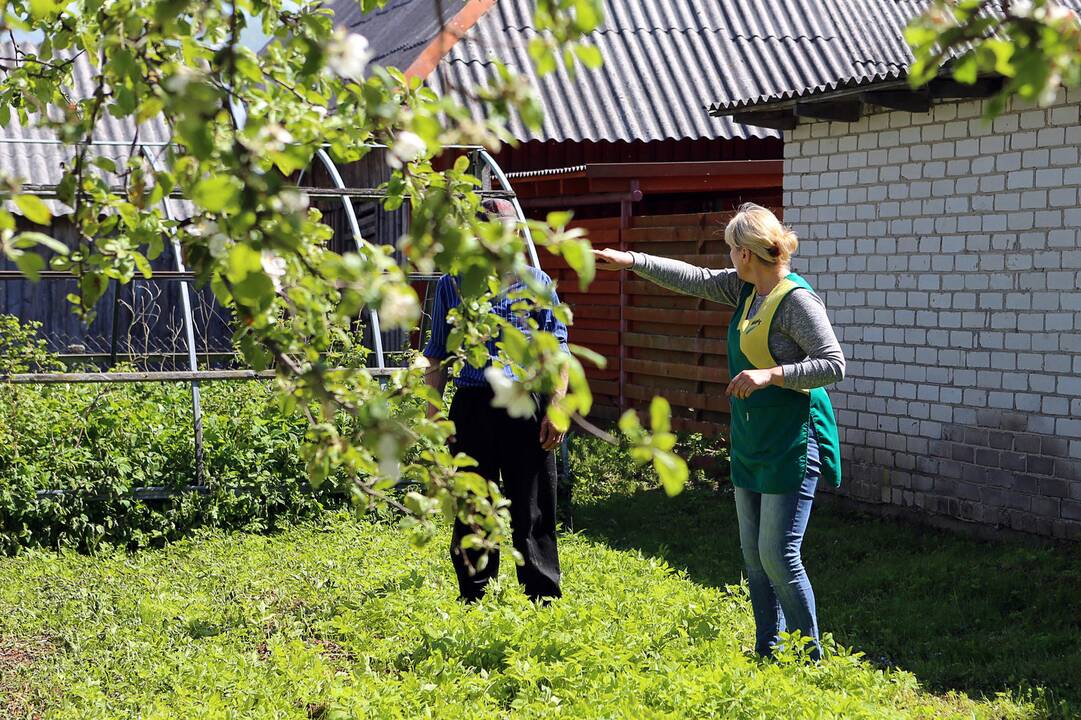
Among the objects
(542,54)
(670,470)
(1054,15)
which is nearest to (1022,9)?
(1054,15)

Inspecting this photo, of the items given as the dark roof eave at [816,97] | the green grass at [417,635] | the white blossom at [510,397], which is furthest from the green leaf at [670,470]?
the dark roof eave at [816,97]

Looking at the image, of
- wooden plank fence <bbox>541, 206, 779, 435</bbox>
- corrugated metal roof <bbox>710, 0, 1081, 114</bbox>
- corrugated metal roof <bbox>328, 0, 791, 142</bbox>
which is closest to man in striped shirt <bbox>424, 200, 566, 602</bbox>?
wooden plank fence <bbox>541, 206, 779, 435</bbox>

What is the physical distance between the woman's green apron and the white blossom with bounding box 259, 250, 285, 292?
2.60 meters

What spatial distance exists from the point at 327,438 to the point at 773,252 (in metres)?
2.37

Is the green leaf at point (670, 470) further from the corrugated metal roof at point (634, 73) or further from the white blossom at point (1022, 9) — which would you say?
the corrugated metal roof at point (634, 73)

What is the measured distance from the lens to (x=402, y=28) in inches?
579

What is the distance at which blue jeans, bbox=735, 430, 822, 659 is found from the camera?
4184mm

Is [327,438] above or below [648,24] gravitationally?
below

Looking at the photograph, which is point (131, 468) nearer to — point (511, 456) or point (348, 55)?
point (511, 456)

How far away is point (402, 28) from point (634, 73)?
3380mm

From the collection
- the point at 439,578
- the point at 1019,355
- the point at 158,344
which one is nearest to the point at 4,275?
the point at 439,578

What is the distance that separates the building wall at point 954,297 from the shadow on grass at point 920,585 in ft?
1.27

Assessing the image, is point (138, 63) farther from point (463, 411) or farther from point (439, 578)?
point (439, 578)

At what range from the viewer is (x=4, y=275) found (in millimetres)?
7109
